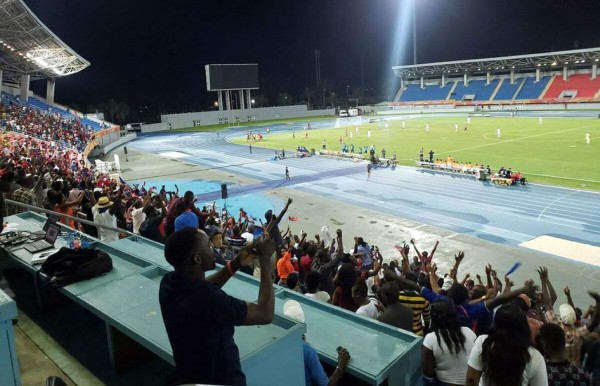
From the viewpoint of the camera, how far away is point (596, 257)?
14648 millimetres

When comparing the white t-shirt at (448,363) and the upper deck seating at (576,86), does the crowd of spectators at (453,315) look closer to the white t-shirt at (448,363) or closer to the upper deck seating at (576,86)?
the white t-shirt at (448,363)

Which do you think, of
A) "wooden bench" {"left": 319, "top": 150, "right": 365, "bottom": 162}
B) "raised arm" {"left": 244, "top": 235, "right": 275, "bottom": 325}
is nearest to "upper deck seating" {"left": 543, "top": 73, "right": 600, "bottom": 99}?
"wooden bench" {"left": 319, "top": 150, "right": 365, "bottom": 162}

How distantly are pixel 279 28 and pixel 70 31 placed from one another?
4796 cm

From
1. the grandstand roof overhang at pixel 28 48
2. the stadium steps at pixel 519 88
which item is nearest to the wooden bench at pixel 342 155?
the grandstand roof overhang at pixel 28 48

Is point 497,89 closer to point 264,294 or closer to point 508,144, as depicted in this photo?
point 508,144

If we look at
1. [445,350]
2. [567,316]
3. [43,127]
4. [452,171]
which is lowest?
[452,171]

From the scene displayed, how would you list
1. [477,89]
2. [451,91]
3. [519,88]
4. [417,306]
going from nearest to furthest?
[417,306] < [519,88] < [477,89] < [451,91]

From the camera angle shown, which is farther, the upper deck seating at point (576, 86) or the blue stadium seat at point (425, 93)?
the blue stadium seat at point (425, 93)

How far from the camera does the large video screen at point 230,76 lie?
83.5m

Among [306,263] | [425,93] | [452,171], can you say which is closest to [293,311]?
[306,263]

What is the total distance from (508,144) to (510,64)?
174 feet

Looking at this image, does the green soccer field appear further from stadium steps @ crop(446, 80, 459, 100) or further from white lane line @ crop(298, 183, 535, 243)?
stadium steps @ crop(446, 80, 459, 100)

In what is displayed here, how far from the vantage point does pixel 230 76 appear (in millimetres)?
85562

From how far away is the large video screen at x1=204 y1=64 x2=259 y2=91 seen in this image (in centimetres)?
8350
